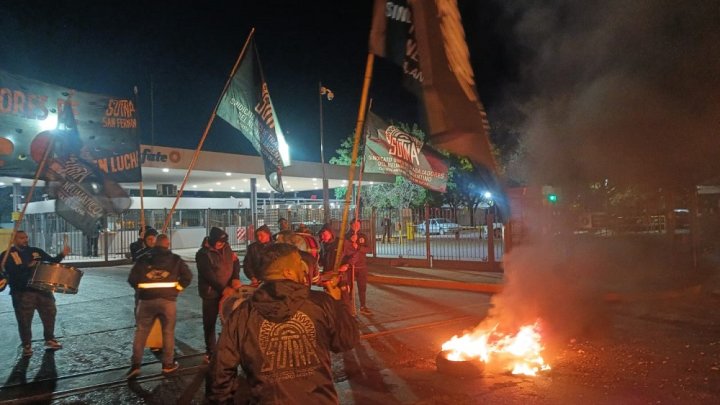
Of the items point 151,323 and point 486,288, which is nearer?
point 151,323

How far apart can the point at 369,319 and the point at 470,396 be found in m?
3.90

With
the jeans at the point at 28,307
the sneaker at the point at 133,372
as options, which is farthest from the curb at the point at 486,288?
the jeans at the point at 28,307

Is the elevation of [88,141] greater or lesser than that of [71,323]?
greater

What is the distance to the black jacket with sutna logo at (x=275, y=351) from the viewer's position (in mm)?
2340

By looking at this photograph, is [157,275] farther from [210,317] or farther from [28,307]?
[28,307]

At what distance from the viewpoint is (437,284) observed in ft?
41.1

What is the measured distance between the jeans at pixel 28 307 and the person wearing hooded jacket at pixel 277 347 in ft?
18.2

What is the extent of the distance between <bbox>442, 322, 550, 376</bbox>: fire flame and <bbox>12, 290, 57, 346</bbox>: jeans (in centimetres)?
501

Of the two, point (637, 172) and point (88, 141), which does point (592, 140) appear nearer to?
point (637, 172)

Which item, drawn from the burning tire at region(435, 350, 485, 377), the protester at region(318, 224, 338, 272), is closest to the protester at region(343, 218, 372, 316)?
the protester at region(318, 224, 338, 272)

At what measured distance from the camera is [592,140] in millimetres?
9094

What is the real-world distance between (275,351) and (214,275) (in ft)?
13.6

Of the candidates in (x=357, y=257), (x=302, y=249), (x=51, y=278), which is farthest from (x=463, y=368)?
(x=51, y=278)

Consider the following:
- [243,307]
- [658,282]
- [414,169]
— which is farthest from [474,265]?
[243,307]
